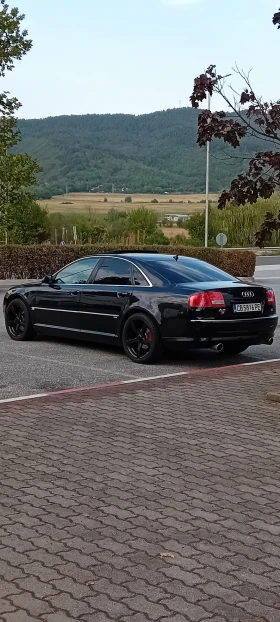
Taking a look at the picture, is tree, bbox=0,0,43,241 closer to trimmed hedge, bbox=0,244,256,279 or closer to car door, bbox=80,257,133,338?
trimmed hedge, bbox=0,244,256,279

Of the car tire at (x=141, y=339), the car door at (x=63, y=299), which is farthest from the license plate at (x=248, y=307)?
the car door at (x=63, y=299)

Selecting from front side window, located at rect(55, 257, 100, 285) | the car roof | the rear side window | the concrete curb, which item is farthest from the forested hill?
the concrete curb

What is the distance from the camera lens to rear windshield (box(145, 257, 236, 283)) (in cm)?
1046

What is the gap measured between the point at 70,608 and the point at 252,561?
986 mm

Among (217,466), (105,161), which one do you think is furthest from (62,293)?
(105,161)

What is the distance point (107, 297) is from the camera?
10.9m

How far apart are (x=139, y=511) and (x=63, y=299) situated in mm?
6979

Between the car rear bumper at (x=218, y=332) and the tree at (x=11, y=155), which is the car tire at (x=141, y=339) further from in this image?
the tree at (x=11, y=155)

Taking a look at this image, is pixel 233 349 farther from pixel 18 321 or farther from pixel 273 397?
pixel 273 397

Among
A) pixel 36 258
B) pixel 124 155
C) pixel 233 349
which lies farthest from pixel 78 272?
pixel 124 155

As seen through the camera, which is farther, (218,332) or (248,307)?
(248,307)

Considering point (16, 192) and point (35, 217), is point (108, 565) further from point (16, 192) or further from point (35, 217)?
point (35, 217)

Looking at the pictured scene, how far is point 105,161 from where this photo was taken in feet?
475

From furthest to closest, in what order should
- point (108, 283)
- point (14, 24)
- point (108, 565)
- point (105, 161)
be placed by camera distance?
point (105, 161) → point (14, 24) → point (108, 283) → point (108, 565)
